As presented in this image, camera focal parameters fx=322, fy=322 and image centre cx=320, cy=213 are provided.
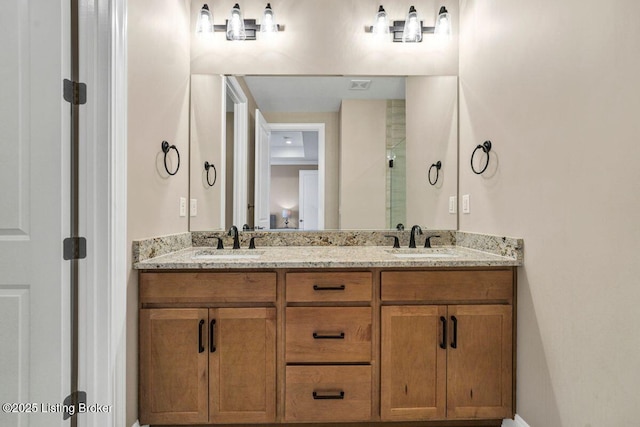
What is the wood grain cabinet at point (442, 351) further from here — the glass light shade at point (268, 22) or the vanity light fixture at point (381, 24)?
the glass light shade at point (268, 22)

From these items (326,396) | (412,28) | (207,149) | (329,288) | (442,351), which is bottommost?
(326,396)

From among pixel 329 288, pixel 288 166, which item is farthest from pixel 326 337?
pixel 288 166

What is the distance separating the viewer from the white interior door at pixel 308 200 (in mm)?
2229

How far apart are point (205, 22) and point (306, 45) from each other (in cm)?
67

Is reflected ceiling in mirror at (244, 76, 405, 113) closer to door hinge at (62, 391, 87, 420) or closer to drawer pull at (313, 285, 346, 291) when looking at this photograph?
drawer pull at (313, 285, 346, 291)

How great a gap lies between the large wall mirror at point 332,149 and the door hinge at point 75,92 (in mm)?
895

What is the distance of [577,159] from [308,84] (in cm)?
159

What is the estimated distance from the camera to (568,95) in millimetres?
1279

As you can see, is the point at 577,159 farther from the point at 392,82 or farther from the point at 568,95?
the point at 392,82

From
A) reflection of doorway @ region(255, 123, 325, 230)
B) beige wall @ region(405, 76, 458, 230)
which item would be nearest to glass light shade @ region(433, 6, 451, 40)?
beige wall @ region(405, 76, 458, 230)

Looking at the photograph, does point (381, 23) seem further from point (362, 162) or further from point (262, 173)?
point (262, 173)

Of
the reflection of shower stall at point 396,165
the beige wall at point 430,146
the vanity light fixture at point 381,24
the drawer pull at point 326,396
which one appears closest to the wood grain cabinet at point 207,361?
the drawer pull at point 326,396

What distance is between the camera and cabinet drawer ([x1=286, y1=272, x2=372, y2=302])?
1563 millimetres

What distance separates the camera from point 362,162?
2.26 m
